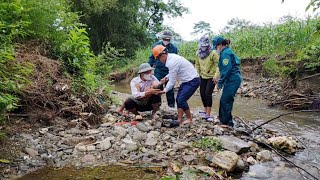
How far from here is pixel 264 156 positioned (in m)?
4.09

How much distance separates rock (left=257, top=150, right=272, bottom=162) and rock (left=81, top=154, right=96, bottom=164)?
2.15 meters

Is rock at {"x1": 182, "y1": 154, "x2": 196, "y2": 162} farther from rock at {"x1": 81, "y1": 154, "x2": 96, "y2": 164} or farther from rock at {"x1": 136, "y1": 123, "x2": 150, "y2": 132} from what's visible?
rock at {"x1": 81, "y1": 154, "x2": 96, "y2": 164}

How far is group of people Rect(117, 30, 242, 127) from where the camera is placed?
5.01 meters

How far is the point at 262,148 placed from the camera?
177 inches

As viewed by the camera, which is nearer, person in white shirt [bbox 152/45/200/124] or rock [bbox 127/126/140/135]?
rock [bbox 127/126/140/135]

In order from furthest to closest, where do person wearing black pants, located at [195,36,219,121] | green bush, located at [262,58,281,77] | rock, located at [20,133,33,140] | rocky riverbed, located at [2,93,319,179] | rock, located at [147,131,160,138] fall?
green bush, located at [262,58,281,77] < person wearing black pants, located at [195,36,219,121] < rock, located at [147,131,160,138] < rock, located at [20,133,33,140] < rocky riverbed, located at [2,93,319,179]

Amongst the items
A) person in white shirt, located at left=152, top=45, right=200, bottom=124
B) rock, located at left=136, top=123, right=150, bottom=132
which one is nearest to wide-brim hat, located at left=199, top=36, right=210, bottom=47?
person in white shirt, located at left=152, top=45, right=200, bottom=124

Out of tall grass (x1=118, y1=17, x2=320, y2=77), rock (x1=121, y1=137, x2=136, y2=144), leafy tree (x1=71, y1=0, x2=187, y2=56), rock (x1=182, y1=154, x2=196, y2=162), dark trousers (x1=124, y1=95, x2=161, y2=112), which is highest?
leafy tree (x1=71, y1=0, x2=187, y2=56)

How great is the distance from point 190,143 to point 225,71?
140 cm

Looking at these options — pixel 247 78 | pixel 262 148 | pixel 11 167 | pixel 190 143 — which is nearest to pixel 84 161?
pixel 11 167

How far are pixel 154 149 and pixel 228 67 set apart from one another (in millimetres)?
1861

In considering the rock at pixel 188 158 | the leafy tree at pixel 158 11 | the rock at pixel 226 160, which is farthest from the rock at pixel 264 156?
the leafy tree at pixel 158 11

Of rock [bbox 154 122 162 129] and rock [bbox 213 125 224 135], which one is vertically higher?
rock [bbox 154 122 162 129]

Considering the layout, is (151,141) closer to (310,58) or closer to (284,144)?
(284,144)
